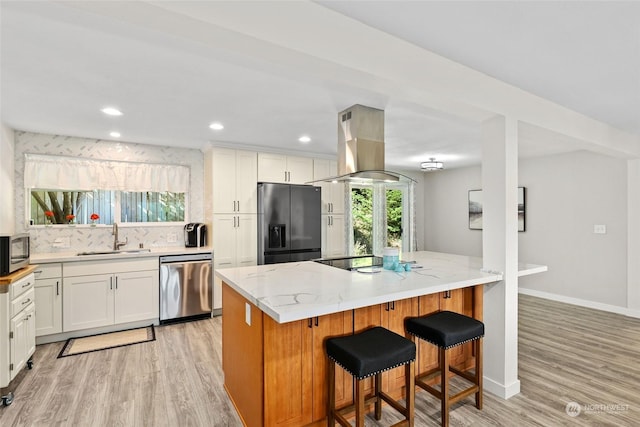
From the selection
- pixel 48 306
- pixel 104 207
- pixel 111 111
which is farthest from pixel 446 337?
pixel 104 207

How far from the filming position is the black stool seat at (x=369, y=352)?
173cm

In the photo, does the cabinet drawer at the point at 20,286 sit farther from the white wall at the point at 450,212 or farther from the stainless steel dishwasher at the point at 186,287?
the white wall at the point at 450,212

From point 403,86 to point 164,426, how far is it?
8.58 ft

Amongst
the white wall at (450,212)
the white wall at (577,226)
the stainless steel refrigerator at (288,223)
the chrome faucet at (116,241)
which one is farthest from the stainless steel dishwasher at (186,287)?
the white wall at (577,226)

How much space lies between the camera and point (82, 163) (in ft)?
13.4

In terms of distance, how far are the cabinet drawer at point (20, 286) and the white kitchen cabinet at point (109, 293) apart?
72 cm

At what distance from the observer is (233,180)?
4.54 m

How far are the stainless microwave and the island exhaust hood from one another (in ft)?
8.58

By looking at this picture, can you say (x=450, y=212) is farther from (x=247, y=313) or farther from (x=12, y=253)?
(x=12, y=253)

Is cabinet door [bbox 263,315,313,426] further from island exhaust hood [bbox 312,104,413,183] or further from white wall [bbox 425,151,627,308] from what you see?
white wall [bbox 425,151,627,308]

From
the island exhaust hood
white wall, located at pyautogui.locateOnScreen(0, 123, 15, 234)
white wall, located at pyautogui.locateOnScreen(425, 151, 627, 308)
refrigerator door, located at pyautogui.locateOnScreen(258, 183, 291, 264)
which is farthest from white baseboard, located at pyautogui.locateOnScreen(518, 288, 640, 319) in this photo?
white wall, located at pyautogui.locateOnScreen(0, 123, 15, 234)

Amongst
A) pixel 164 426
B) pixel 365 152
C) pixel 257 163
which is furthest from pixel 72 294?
pixel 365 152

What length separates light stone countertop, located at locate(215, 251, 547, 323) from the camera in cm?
171

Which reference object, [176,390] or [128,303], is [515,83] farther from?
[128,303]
